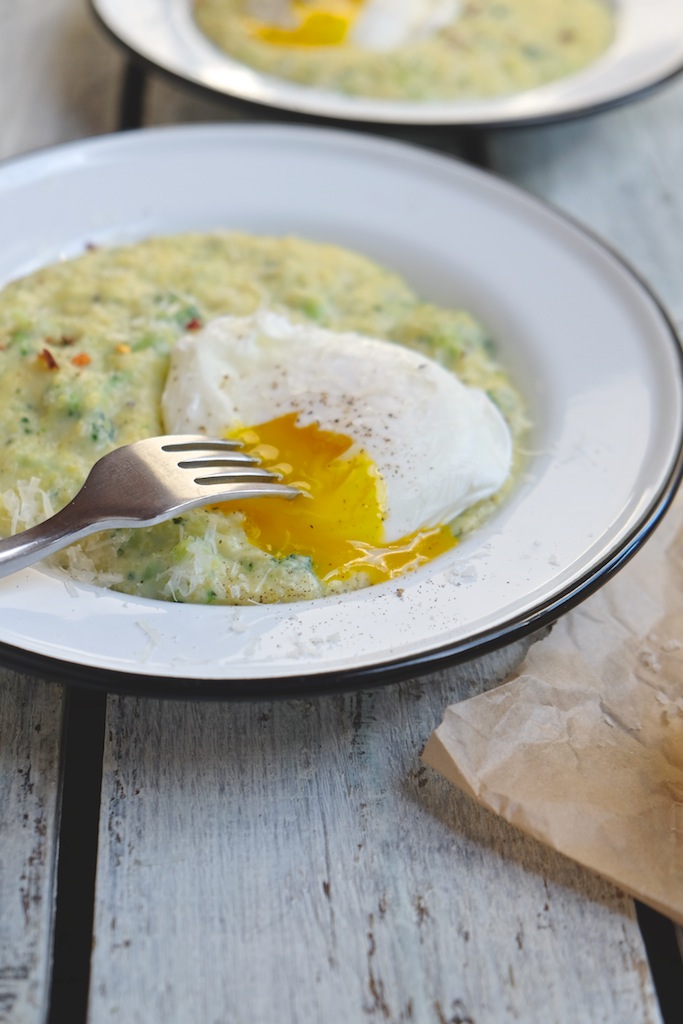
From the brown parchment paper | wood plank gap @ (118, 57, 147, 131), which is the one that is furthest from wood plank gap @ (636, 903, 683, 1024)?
wood plank gap @ (118, 57, 147, 131)

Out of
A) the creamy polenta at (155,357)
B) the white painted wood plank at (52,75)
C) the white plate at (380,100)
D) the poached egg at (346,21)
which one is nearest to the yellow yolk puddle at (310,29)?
the poached egg at (346,21)

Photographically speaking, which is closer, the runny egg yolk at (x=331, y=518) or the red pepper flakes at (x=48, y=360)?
the runny egg yolk at (x=331, y=518)

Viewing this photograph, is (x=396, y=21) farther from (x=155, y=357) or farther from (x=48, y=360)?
(x=48, y=360)

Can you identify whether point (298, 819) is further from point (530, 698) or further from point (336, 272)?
point (336, 272)

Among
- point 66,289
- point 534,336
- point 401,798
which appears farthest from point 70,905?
point 534,336

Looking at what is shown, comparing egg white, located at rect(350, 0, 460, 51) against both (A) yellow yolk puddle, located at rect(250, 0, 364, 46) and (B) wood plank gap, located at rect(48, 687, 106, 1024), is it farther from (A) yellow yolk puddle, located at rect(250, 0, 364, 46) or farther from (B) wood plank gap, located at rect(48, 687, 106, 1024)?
(B) wood plank gap, located at rect(48, 687, 106, 1024)

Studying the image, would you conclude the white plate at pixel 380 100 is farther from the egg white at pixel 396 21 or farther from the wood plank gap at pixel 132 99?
the egg white at pixel 396 21
